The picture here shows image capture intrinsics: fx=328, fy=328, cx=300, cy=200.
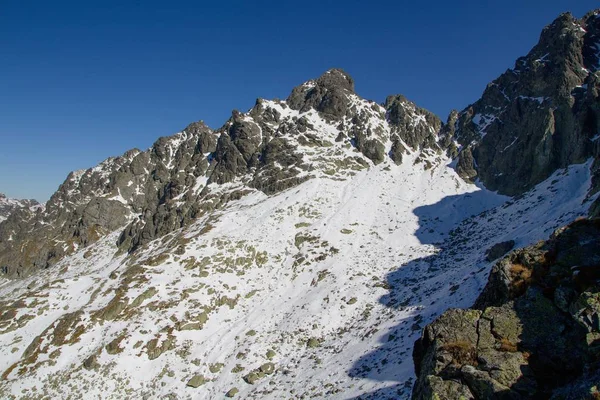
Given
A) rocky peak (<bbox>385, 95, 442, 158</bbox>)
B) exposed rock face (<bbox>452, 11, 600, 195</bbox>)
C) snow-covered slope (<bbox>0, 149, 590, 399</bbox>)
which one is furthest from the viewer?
rocky peak (<bbox>385, 95, 442, 158</bbox>)

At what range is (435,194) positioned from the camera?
7544 cm

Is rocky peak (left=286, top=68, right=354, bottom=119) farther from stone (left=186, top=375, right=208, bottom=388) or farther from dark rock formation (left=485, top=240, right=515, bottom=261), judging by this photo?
stone (left=186, top=375, right=208, bottom=388)

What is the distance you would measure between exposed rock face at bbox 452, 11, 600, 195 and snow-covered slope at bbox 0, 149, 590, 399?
9.45 metres

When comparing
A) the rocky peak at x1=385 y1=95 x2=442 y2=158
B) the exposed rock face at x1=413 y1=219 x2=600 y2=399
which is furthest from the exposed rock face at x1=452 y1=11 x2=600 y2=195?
the exposed rock face at x1=413 y1=219 x2=600 y2=399

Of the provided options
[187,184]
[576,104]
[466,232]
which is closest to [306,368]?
[466,232]

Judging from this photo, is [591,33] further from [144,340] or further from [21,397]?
[21,397]

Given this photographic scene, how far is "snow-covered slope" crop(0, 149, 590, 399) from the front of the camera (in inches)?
1119

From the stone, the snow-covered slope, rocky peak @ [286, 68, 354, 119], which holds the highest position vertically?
rocky peak @ [286, 68, 354, 119]

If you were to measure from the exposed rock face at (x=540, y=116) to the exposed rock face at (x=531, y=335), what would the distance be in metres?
49.4

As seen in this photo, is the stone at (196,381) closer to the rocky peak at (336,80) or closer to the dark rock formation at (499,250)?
the dark rock formation at (499,250)

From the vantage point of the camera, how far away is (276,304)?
43.0 metres

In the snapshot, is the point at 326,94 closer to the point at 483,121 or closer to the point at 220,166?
the point at 220,166

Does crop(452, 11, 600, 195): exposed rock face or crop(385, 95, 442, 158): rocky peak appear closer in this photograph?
crop(452, 11, 600, 195): exposed rock face

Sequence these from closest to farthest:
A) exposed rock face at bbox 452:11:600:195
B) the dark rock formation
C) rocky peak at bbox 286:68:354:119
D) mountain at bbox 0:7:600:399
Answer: mountain at bbox 0:7:600:399 → the dark rock formation → exposed rock face at bbox 452:11:600:195 → rocky peak at bbox 286:68:354:119
